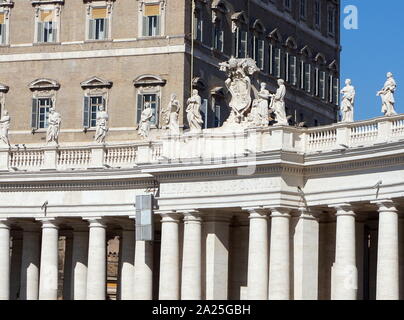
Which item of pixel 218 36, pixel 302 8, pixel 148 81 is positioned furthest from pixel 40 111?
pixel 302 8

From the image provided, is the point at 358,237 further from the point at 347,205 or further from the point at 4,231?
the point at 4,231

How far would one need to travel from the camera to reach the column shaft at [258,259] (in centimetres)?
6919

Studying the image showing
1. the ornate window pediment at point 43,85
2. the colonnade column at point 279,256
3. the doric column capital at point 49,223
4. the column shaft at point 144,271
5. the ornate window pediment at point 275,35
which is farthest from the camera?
the ornate window pediment at point 275,35

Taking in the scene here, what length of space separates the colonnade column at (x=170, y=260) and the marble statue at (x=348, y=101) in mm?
9339

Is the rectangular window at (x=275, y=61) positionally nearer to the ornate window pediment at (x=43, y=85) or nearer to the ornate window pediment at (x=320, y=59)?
the ornate window pediment at (x=320, y=59)

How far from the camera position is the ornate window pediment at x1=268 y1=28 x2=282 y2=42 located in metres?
111

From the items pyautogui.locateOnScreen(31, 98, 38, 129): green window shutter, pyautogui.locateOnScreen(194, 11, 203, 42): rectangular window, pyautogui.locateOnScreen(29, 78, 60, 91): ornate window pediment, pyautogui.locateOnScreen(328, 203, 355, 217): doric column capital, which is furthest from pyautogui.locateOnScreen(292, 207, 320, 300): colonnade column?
pyautogui.locateOnScreen(31, 98, 38, 129): green window shutter

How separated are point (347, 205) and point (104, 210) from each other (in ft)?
45.2

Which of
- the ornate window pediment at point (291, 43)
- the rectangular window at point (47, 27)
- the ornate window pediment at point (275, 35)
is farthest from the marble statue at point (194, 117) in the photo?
the ornate window pediment at point (291, 43)

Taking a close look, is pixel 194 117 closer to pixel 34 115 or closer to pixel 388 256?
pixel 388 256

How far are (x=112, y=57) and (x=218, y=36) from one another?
7.40 m

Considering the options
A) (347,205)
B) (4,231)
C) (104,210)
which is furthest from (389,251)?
(4,231)

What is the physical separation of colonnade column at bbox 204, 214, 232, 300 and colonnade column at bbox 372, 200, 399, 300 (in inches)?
368

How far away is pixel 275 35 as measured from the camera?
11188 centimetres
